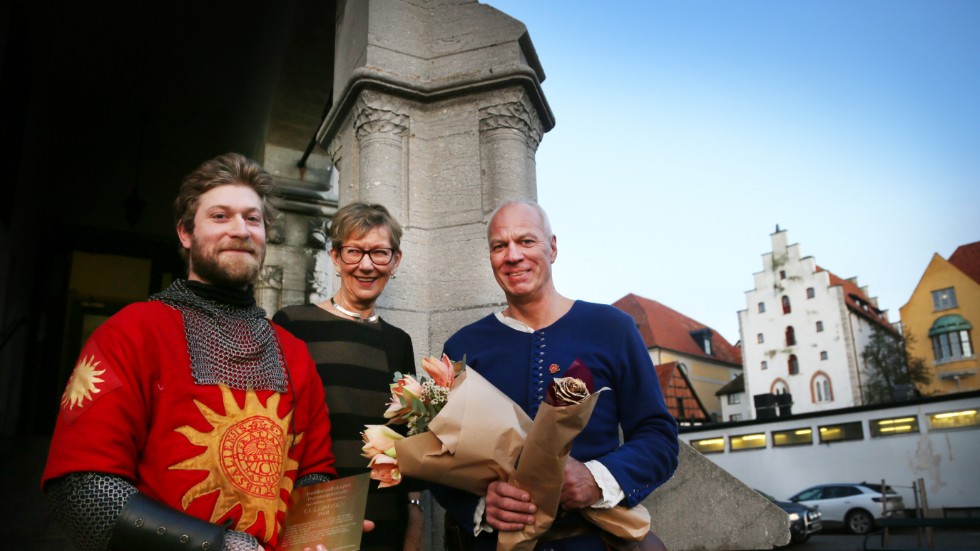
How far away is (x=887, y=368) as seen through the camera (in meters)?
31.8

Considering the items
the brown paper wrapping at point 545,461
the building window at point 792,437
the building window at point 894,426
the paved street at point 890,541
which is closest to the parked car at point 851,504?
the paved street at point 890,541

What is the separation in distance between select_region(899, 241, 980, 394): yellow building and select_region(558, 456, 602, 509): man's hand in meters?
38.3

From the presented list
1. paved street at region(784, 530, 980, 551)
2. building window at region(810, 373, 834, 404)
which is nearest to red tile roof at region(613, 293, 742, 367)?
building window at region(810, 373, 834, 404)

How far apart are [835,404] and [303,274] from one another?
34008 millimetres

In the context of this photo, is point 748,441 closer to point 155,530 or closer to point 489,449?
point 489,449

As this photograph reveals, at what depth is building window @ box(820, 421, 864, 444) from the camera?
22125 mm

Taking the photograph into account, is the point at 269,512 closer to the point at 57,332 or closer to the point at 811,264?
the point at 57,332

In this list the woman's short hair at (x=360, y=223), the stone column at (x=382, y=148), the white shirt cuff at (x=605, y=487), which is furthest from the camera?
the stone column at (x=382, y=148)

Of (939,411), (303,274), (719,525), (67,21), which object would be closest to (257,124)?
(67,21)

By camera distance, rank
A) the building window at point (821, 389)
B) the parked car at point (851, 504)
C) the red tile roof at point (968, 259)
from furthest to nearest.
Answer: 1. the red tile roof at point (968, 259)
2. the building window at point (821, 389)
3. the parked car at point (851, 504)

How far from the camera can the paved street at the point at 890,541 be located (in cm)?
1214

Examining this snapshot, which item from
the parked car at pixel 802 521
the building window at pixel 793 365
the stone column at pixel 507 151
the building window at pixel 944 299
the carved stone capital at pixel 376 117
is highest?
the building window at pixel 944 299

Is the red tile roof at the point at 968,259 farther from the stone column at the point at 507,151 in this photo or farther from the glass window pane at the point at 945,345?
the stone column at the point at 507,151

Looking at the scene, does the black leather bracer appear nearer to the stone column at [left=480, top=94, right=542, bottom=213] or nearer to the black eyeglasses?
the black eyeglasses
